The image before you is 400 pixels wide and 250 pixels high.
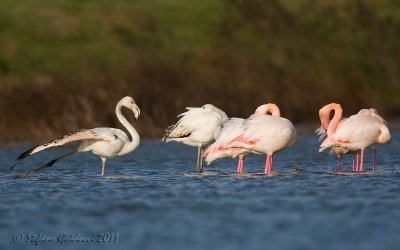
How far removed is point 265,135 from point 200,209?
3.02 meters

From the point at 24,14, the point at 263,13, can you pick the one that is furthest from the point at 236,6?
the point at 24,14

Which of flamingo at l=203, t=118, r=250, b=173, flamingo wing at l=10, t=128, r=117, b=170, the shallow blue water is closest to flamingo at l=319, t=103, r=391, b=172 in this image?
the shallow blue water

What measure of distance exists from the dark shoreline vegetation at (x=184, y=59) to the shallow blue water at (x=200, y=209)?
20.9 feet

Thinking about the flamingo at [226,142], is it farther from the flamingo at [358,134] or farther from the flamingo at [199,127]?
the flamingo at [358,134]

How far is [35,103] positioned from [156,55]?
4.82 m

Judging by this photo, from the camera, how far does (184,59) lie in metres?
28.0

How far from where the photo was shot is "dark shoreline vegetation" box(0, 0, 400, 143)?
22.2 metres

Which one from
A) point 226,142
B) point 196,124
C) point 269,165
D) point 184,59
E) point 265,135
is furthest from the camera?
point 184,59

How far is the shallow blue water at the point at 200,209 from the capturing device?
338 inches

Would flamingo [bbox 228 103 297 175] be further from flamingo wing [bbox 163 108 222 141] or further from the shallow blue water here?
flamingo wing [bbox 163 108 222 141]

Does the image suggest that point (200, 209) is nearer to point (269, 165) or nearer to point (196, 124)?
point (269, 165)

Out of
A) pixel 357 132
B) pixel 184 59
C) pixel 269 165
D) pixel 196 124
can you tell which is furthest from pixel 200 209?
pixel 184 59

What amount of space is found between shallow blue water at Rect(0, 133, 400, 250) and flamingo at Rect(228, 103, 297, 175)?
16.5 inches

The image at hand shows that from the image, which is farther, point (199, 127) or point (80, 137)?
point (199, 127)
